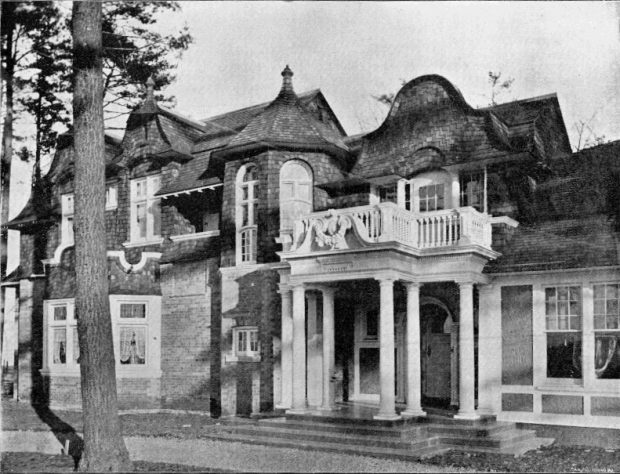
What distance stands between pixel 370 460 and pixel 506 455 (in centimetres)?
247

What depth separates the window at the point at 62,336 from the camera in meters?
21.8

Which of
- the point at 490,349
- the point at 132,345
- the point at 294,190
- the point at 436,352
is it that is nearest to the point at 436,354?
the point at 436,352

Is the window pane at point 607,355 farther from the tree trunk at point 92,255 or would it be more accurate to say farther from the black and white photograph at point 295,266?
the tree trunk at point 92,255

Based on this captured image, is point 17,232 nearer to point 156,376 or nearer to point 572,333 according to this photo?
point 156,376

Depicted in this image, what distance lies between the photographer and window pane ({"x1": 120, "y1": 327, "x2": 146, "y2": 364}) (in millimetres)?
21297

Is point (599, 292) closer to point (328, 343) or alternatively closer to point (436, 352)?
point (436, 352)

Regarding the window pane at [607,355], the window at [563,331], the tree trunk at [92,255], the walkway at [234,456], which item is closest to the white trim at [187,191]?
the walkway at [234,456]

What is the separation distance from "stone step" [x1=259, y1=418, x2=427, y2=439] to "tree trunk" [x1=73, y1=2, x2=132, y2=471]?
494cm

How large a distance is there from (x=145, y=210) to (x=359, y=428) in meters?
10.7

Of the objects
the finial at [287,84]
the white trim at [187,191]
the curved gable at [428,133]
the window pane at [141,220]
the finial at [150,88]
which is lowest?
the window pane at [141,220]

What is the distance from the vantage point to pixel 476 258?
15758mm

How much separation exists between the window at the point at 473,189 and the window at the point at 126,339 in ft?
30.4

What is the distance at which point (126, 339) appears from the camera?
21406mm

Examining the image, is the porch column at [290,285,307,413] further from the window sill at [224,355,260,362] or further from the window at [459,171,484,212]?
the window at [459,171,484,212]
